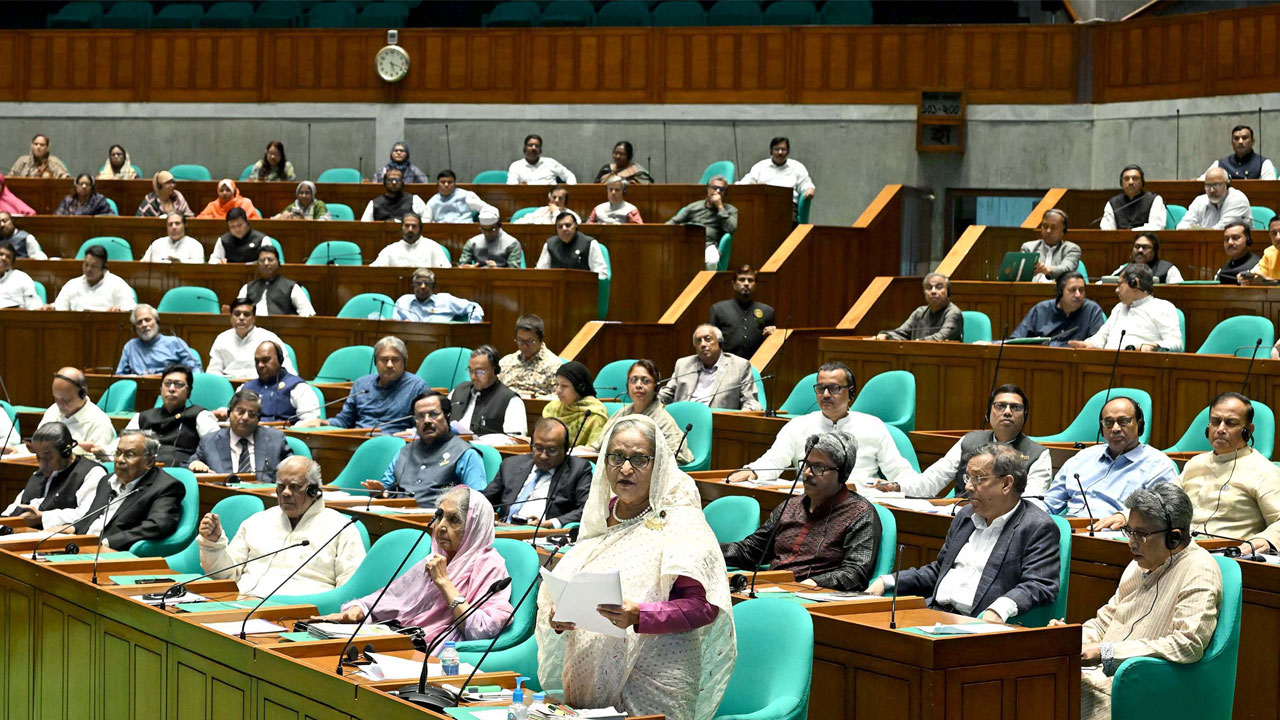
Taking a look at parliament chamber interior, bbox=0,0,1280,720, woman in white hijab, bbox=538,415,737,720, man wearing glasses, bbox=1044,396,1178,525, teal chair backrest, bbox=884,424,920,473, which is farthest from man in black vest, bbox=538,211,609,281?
woman in white hijab, bbox=538,415,737,720

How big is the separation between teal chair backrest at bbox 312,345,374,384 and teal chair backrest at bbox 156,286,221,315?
1256mm

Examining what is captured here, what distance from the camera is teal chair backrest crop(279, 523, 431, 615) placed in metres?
4.20

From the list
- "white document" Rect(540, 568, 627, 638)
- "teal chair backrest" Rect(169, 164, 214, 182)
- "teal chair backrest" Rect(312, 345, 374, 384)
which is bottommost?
"white document" Rect(540, 568, 627, 638)

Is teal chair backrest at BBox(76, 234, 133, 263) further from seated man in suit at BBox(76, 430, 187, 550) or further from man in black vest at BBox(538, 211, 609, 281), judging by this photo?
seated man in suit at BBox(76, 430, 187, 550)

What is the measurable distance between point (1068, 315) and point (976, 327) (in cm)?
59

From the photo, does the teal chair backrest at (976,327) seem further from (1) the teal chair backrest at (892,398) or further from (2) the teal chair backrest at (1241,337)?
(2) the teal chair backrest at (1241,337)

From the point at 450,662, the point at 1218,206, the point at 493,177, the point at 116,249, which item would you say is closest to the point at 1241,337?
the point at 1218,206

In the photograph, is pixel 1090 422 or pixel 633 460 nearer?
pixel 633 460

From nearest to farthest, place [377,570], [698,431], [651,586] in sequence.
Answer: [651,586] < [377,570] < [698,431]

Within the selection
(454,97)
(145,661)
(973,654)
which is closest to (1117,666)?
(973,654)

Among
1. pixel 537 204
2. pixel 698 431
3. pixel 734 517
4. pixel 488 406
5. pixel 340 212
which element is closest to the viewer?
pixel 734 517

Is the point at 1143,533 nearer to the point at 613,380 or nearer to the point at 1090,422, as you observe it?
the point at 1090,422

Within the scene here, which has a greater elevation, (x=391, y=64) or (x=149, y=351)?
(x=391, y=64)

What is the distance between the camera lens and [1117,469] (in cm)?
493
